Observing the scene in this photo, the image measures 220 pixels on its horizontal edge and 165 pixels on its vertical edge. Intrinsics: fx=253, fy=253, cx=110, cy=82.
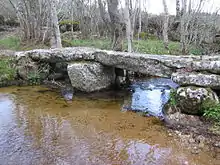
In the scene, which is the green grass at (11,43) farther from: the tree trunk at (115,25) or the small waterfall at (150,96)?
the small waterfall at (150,96)

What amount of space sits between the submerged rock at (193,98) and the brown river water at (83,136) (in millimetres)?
697

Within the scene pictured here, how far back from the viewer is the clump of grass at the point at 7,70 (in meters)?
8.73

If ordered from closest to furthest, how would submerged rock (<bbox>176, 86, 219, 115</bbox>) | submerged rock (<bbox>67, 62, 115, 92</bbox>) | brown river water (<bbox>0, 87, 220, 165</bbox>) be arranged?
1. brown river water (<bbox>0, 87, 220, 165</bbox>)
2. submerged rock (<bbox>176, 86, 219, 115</bbox>)
3. submerged rock (<bbox>67, 62, 115, 92</bbox>)

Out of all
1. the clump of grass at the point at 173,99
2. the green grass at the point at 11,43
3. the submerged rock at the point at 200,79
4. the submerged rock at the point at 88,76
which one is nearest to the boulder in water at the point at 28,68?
the submerged rock at the point at 88,76

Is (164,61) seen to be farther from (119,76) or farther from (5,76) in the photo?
(5,76)

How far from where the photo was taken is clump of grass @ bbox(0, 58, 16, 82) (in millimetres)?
8734

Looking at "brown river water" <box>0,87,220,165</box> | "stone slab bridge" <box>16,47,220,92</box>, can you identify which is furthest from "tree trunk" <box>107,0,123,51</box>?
"brown river water" <box>0,87,220,165</box>

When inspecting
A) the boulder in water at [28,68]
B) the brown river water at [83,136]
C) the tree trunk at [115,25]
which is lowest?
the brown river water at [83,136]

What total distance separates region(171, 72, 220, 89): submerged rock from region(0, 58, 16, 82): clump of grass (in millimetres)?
5928

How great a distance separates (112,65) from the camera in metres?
7.51

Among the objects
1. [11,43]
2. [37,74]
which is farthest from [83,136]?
[11,43]

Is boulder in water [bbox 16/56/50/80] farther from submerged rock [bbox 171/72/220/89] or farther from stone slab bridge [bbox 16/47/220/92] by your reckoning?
submerged rock [bbox 171/72/220/89]

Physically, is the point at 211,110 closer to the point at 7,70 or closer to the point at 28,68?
the point at 28,68

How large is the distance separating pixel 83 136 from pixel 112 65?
3.05 meters
